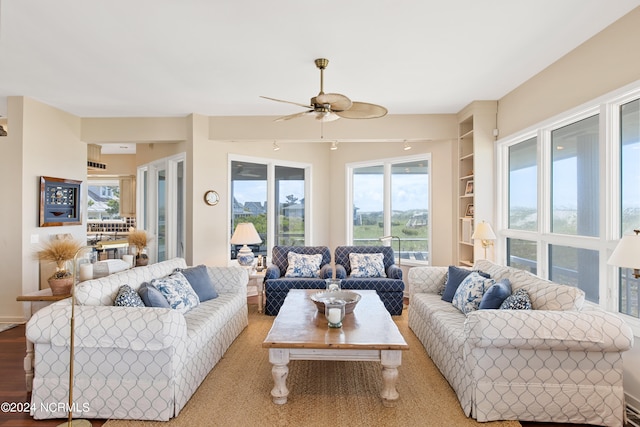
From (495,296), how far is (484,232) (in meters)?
1.52

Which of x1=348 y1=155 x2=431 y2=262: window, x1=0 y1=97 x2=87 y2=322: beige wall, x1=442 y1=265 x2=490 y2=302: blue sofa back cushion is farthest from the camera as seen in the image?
x1=348 y1=155 x2=431 y2=262: window

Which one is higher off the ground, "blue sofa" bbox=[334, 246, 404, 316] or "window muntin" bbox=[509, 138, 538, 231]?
"window muntin" bbox=[509, 138, 538, 231]

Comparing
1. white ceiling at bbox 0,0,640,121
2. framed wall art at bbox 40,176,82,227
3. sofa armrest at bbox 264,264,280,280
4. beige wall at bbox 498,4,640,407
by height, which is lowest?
Answer: sofa armrest at bbox 264,264,280,280

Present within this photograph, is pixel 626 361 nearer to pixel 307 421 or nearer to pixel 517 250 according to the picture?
pixel 517 250

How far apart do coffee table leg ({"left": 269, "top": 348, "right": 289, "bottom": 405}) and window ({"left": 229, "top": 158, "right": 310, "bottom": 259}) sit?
3333 millimetres

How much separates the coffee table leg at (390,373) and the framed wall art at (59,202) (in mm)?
4640

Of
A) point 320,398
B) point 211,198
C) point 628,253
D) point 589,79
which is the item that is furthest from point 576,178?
point 211,198

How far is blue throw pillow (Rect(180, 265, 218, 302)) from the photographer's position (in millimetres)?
3533

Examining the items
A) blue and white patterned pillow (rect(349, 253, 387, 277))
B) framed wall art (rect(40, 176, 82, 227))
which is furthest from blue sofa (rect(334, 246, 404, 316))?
framed wall art (rect(40, 176, 82, 227))

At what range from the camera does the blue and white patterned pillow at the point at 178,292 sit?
10.0 ft

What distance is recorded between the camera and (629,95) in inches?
99.3

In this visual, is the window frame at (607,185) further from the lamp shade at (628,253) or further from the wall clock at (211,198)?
the wall clock at (211,198)

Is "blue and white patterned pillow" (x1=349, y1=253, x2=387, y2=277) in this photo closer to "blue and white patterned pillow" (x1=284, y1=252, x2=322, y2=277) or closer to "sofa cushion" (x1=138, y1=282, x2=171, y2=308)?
"blue and white patterned pillow" (x1=284, y1=252, x2=322, y2=277)

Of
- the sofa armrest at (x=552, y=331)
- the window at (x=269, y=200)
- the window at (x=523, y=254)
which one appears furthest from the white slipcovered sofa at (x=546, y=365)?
the window at (x=269, y=200)
